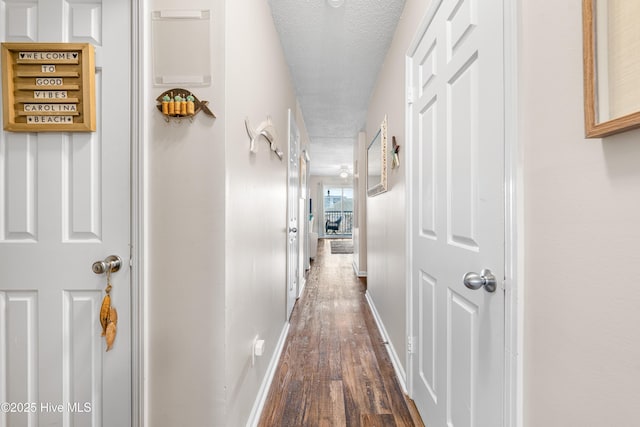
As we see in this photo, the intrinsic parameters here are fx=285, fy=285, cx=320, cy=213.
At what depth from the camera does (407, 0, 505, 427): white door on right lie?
883 mm

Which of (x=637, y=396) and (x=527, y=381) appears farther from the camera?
(x=527, y=381)

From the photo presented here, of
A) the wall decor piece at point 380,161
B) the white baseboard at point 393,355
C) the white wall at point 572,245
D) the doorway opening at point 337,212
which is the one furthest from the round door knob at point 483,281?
the doorway opening at point 337,212

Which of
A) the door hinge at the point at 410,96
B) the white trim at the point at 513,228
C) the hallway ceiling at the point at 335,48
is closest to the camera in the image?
the white trim at the point at 513,228

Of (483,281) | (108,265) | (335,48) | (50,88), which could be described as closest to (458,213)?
(483,281)

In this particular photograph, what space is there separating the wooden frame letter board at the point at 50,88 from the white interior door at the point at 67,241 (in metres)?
0.03

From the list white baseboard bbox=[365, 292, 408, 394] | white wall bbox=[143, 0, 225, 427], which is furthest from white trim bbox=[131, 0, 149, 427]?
white baseboard bbox=[365, 292, 408, 394]

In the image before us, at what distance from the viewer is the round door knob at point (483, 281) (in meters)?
0.88

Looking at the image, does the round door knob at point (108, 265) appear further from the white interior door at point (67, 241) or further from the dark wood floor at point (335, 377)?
the dark wood floor at point (335, 377)

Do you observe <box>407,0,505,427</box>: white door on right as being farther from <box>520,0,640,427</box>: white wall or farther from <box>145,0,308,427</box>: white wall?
<box>145,0,308,427</box>: white wall

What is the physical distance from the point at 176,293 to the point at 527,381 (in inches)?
46.1

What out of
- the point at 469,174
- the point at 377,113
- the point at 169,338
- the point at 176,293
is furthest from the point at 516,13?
the point at 377,113

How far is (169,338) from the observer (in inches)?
43.4

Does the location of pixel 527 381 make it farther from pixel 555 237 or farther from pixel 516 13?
pixel 516 13

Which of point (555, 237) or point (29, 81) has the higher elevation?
point (29, 81)
